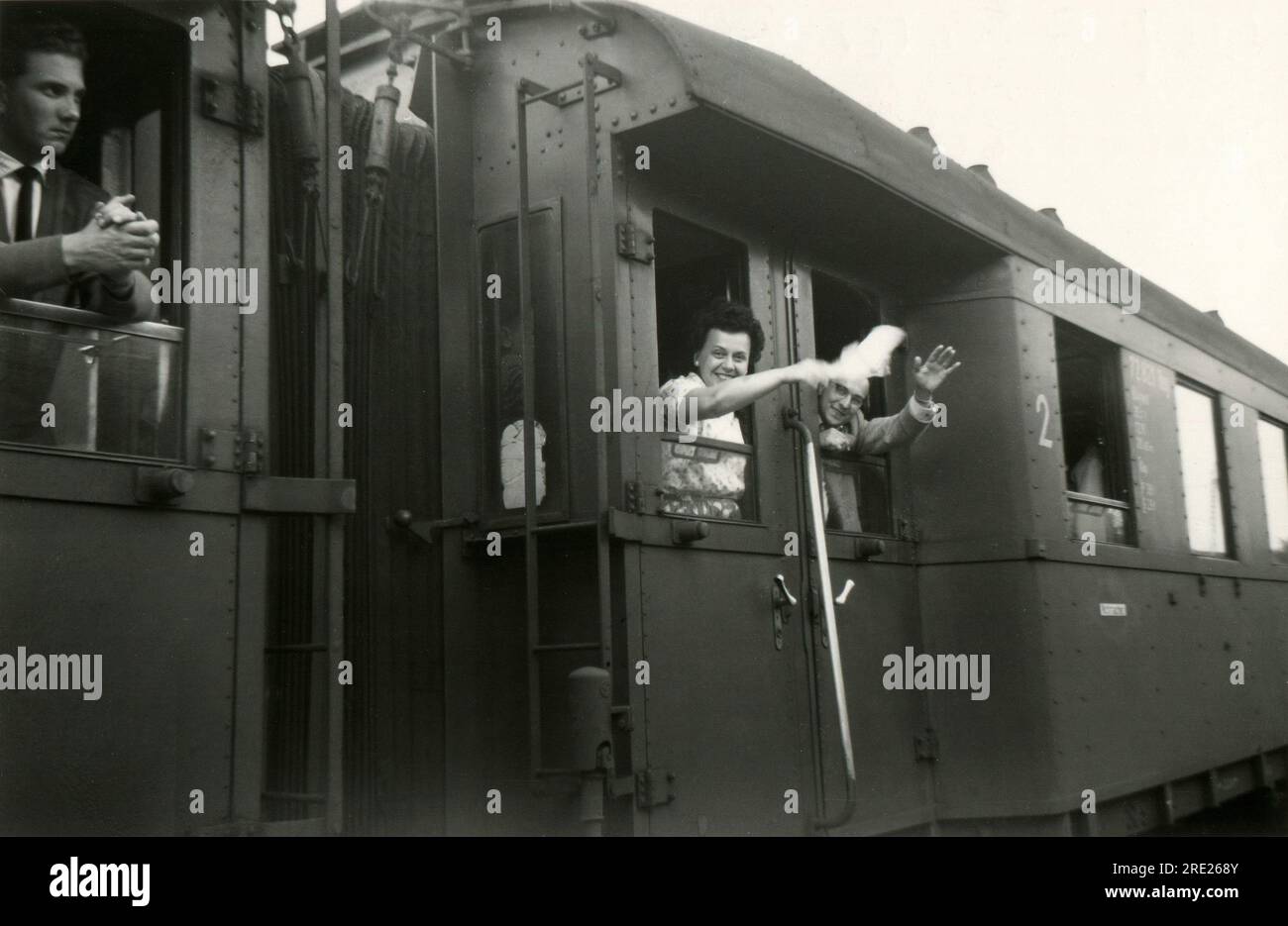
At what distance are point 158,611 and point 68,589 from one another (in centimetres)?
21

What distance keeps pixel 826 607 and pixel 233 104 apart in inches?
93.3

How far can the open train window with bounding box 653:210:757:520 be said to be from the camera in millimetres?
4164

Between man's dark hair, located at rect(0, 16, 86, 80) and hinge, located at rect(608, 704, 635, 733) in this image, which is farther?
hinge, located at rect(608, 704, 635, 733)

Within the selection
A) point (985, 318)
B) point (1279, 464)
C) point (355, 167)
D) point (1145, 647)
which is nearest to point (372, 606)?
point (355, 167)

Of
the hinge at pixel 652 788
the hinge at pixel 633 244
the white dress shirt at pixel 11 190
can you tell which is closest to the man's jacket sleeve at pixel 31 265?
the white dress shirt at pixel 11 190

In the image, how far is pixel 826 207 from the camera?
475 centimetres

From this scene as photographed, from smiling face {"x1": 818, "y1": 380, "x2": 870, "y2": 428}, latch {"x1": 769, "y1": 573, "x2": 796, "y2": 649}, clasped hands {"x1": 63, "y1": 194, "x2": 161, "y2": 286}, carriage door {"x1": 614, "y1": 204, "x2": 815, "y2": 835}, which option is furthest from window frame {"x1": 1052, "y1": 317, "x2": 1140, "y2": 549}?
clasped hands {"x1": 63, "y1": 194, "x2": 161, "y2": 286}

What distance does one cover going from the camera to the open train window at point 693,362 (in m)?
4.16

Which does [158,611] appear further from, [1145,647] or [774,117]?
[1145,647]
